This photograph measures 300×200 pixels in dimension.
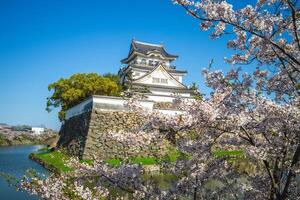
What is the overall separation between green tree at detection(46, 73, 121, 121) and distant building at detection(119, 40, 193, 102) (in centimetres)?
257

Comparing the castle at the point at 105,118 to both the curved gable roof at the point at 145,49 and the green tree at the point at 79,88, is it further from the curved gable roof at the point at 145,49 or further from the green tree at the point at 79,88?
the curved gable roof at the point at 145,49

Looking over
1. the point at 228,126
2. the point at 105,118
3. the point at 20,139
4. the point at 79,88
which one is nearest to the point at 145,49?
the point at 79,88

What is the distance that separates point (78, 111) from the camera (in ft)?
89.8

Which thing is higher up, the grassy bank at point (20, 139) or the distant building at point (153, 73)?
the distant building at point (153, 73)

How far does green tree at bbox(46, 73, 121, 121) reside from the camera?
32344 millimetres

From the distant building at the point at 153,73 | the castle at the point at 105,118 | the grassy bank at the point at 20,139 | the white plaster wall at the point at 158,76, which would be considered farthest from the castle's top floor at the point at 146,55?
the grassy bank at the point at 20,139

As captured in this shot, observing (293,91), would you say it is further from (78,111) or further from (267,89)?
(78,111)

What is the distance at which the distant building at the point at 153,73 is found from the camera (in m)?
36.0

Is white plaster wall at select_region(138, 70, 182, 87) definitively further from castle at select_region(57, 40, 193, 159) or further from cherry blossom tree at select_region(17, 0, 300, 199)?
cherry blossom tree at select_region(17, 0, 300, 199)

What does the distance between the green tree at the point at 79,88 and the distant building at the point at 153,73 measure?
2566 millimetres

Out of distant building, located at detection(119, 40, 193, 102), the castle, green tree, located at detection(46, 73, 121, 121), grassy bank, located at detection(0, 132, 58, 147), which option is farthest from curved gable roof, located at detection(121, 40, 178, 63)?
grassy bank, located at detection(0, 132, 58, 147)

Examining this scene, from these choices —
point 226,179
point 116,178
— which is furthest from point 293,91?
point 116,178

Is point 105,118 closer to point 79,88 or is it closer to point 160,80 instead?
point 79,88

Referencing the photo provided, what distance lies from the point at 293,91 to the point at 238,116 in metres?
1.60
